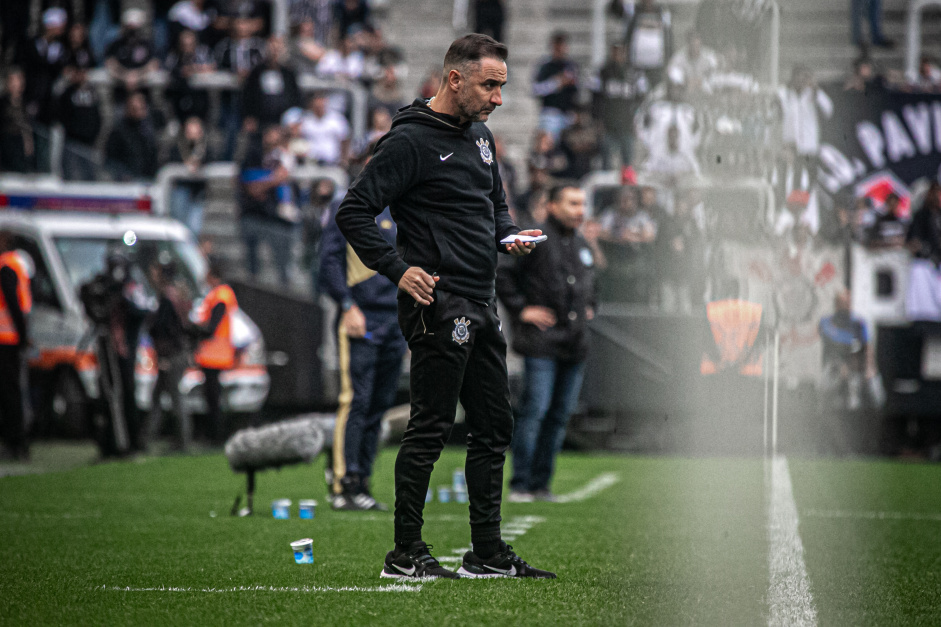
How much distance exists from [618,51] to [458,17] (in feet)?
11.6

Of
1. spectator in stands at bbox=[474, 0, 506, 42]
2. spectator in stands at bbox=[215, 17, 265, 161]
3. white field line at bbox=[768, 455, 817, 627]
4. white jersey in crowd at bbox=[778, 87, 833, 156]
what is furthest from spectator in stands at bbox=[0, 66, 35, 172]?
white field line at bbox=[768, 455, 817, 627]

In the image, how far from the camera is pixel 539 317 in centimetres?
869

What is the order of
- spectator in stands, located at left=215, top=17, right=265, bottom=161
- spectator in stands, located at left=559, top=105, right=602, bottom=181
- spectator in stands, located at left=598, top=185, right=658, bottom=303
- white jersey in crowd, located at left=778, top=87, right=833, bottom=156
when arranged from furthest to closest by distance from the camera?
spectator in stands, located at left=215, top=17, right=265, bottom=161
spectator in stands, located at left=559, top=105, right=602, bottom=181
spectator in stands, located at left=598, top=185, right=658, bottom=303
white jersey in crowd, located at left=778, top=87, right=833, bottom=156

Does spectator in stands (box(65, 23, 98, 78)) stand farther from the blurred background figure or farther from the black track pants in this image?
the black track pants

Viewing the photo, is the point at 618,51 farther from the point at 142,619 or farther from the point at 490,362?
the point at 142,619

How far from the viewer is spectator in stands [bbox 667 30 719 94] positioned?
26.4 feet

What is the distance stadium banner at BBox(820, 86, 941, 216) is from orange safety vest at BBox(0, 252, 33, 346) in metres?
8.16

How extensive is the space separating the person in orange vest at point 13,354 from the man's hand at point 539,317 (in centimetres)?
522

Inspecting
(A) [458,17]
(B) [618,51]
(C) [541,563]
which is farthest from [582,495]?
(A) [458,17]

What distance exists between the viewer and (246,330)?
13.9m

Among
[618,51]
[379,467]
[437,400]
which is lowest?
[379,467]

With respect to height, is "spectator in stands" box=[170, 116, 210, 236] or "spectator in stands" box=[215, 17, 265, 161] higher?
"spectator in stands" box=[215, 17, 265, 161]

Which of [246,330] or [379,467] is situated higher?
[246,330]

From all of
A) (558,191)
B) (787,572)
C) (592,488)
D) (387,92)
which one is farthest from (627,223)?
(787,572)
